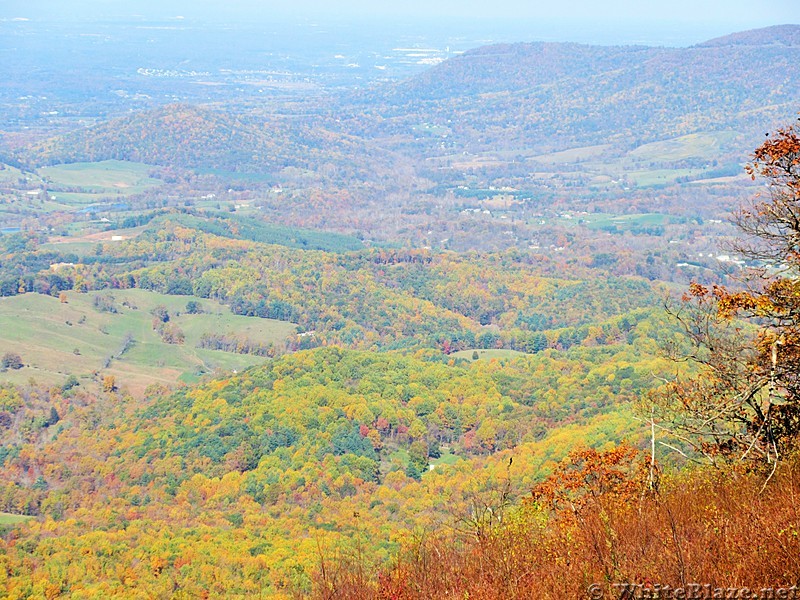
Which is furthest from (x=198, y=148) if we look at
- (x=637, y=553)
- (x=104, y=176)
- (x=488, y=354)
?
(x=637, y=553)

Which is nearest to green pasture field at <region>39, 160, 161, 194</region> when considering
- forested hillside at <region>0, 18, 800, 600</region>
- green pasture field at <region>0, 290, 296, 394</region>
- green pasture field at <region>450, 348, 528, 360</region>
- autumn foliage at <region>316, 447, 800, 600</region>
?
forested hillside at <region>0, 18, 800, 600</region>

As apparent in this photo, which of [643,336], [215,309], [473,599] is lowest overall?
[215,309]

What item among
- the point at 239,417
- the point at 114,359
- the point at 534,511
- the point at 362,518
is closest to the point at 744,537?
the point at 534,511

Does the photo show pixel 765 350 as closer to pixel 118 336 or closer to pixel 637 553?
pixel 637 553

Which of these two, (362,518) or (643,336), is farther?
(643,336)

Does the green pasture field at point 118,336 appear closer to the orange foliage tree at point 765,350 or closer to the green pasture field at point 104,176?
the orange foliage tree at point 765,350

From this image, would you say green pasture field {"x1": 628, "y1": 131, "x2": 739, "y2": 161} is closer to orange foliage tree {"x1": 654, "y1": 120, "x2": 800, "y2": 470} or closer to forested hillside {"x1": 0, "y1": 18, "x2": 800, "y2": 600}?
forested hillside {"x1": 0, "y1": 18, "x2": 800, "y2": 600}

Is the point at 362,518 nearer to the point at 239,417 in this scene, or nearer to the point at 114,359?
the point at 239,417

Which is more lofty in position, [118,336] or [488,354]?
[488,354]
